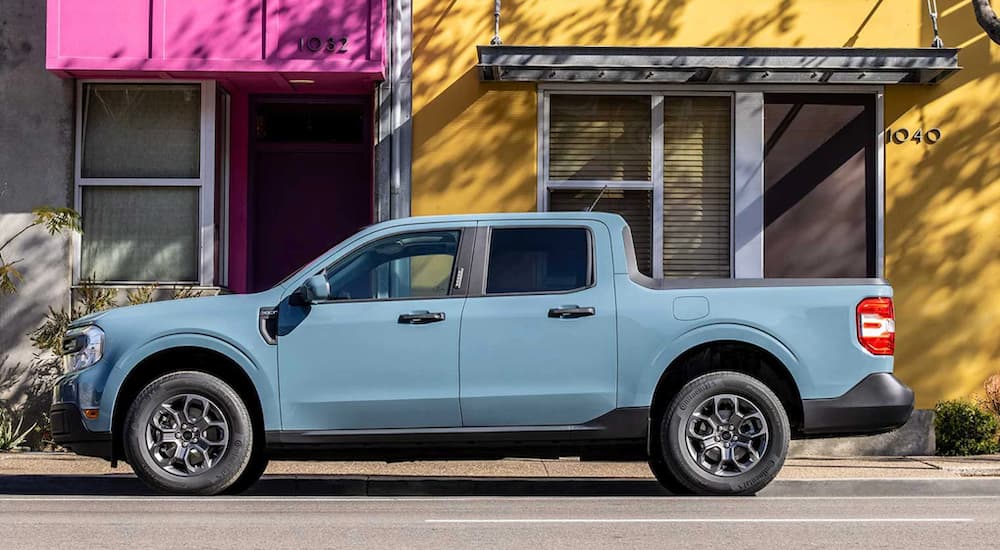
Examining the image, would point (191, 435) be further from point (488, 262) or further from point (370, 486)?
point (488, 262)

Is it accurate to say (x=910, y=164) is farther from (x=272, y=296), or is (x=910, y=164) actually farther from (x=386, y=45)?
(x=272, y=296)

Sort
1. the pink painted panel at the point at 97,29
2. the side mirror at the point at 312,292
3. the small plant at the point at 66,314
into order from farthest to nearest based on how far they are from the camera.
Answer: the small plant at the point at 66,314 → the pink painted panel at the point at 97,29 → the side mirror at the point at 312,292

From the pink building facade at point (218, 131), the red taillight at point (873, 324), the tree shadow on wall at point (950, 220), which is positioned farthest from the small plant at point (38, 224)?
the tree shadow on wall at point (950, 220)

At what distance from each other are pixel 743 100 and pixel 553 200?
2.20 metres

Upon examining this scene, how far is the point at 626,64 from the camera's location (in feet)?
45.2

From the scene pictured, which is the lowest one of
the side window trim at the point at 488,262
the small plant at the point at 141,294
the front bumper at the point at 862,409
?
the front bumper at the point at 862,409

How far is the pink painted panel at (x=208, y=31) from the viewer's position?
Answer: 546 inches

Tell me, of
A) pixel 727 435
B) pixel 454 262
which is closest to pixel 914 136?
pixel 727 435

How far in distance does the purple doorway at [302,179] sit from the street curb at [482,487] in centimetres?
481

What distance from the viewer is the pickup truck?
378 inches

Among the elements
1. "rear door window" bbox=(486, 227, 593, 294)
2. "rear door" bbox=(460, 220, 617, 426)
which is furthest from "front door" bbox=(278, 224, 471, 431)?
"rear door window" bbox=(486, 227, 593, 294)

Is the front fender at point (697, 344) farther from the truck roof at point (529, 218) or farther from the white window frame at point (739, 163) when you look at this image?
the white window frame at point (739, 163)

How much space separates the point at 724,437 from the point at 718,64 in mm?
5266

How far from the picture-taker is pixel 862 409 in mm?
9648
